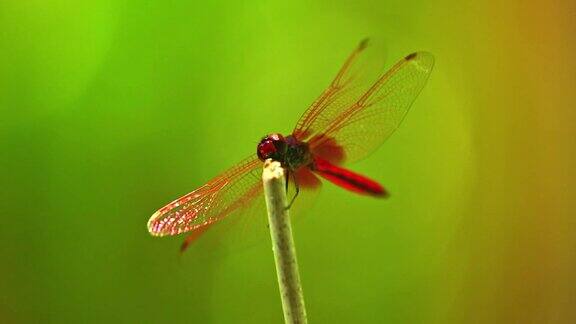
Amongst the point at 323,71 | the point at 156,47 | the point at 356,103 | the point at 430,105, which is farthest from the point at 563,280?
the point at 156,47

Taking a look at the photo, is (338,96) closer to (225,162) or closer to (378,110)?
(378,110)

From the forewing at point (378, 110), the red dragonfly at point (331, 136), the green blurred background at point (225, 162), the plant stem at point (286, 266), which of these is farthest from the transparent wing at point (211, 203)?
the green blurred background at point (225, 162)

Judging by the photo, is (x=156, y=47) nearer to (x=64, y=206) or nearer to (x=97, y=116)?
(x=97, y=116)

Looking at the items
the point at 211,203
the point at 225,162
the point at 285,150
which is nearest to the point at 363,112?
the point at 285,150

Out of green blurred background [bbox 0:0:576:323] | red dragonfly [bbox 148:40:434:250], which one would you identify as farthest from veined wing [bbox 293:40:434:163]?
green blurred background [bbox 0:0:576:323]

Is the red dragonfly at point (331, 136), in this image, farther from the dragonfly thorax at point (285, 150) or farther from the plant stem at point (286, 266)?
the plant stem at point (286, 266)

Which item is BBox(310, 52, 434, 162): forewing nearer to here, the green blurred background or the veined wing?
Answer: the veined wing

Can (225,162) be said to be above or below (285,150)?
above
